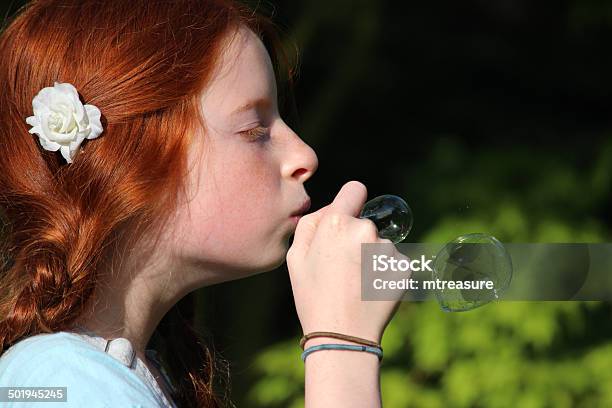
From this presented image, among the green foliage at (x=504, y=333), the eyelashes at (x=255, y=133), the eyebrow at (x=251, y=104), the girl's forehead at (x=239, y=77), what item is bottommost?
the green foliage at (x=504, y=333)

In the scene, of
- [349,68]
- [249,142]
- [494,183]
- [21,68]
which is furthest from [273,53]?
[349,68]

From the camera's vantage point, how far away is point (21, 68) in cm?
135

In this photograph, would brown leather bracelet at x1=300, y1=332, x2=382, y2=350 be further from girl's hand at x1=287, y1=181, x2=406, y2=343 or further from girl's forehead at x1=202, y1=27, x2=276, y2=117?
girl's forehead at x1=202, y1=27, x2=276, y2=117

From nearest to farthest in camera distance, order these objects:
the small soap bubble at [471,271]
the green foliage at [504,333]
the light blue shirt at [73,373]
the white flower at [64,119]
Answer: the light blue shirt at [73,373], the white flower at [64,119], the small soap bubble at [471,271], the green foliage at [504,333]

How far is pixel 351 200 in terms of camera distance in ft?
4.26

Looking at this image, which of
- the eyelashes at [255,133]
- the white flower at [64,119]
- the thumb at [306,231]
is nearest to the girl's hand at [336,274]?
the thumb at [306,231]

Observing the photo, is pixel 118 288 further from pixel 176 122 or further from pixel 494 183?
pixel 494 183

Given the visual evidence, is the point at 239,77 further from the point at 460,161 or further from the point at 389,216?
the point at 460,161

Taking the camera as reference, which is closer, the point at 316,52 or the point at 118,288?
the point at 118,288

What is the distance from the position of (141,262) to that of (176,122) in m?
0.20

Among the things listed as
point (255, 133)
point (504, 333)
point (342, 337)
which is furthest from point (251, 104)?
point (504, 333)

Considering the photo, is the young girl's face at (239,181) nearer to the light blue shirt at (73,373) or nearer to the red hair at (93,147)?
the red hair at (93,147)

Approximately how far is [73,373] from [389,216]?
1.59 ft

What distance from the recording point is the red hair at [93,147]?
4.24 ft
